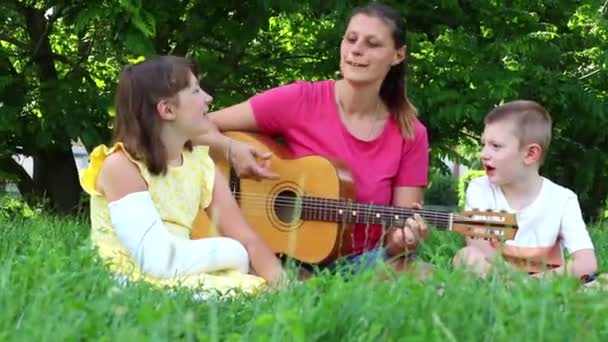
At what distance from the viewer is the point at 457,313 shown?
2.55 m

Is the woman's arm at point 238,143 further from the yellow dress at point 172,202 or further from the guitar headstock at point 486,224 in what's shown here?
the guitar headstock at point 486,224

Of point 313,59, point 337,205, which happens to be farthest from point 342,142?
point 313,59

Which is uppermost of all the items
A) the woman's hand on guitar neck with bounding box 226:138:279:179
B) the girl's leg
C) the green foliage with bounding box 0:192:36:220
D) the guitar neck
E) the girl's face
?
the girl's face

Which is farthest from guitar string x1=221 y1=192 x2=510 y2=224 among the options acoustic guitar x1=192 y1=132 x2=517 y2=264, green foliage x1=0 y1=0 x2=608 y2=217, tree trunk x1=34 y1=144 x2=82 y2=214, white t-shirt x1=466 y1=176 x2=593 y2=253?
tree trunk x1=34 y1=144 x2=82 y2=214

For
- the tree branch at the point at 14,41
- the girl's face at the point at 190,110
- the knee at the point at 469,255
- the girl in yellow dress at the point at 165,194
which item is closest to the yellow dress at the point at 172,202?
the girl in yellow dress at the point at 165,194

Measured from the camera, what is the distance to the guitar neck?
4430 millimetres

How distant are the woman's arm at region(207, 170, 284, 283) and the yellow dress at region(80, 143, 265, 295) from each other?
48mm

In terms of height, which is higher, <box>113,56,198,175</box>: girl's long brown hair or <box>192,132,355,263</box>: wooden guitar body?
<box>113,56,198,175</box>: girl's long brown hair

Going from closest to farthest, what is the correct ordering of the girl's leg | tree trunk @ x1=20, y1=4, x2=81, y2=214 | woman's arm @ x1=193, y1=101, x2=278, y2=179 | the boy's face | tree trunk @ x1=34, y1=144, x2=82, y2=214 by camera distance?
the girl's leg, the boy's face, woman's arm @ x1=193, y1=101, x2=278, y2=179, tree trunk @ x1=20, y1=4, x2=81, y2=214, tree trunk @ x1=34, y1=144, x2=82, y2=214

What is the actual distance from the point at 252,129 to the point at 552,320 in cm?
263

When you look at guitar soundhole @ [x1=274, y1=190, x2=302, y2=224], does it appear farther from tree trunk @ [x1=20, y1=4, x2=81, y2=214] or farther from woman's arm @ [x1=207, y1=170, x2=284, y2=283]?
tree trunk @ [x1=20, y1=4, x2=81, y2=214]

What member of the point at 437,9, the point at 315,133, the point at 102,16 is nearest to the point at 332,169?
the point at 315,133

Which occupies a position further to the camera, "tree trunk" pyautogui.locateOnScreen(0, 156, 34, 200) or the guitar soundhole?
"tree trunk" pyautogui.locateOnScreen(0, 156, 34, 200)

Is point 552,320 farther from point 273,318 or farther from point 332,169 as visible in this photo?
point 332,169
